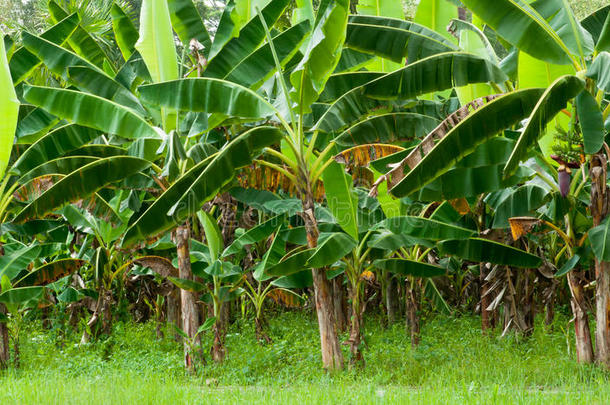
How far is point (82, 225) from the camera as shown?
8891 millimetres

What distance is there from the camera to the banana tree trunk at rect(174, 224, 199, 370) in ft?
23.6

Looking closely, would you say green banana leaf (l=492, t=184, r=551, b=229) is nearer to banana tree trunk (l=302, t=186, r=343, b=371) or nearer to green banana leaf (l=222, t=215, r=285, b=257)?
banana tree trunk (l=302, t=186, r=343, b=371)

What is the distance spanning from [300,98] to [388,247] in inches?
78.8

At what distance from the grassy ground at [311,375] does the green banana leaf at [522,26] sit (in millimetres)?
2970

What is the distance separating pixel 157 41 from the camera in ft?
23.0

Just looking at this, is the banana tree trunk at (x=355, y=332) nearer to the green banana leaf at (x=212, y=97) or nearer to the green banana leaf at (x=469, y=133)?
the green banana leaf at (x=469, y=133)

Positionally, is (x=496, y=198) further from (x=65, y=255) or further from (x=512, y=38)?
(x=65, y=255)

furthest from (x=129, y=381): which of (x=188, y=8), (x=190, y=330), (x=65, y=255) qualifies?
(x=65, y=255)

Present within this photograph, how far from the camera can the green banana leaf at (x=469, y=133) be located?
4949mm

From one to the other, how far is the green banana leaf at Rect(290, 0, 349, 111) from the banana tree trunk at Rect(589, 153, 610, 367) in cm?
274

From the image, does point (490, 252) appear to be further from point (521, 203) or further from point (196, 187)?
point (196, 187)

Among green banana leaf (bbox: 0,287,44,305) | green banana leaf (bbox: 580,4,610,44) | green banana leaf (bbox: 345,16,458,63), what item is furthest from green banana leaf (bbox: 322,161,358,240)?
green banana leaf (bbox: 0,287,44,305)

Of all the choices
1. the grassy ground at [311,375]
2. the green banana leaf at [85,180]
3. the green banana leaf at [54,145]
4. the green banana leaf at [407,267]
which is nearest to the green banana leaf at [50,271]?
the grassy ground at [311,375]

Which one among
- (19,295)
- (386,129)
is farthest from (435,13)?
(19,295)
